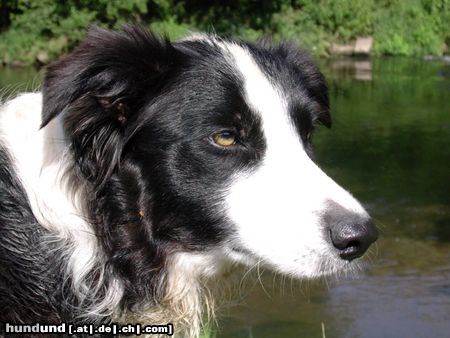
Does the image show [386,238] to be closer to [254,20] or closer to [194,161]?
[194,161]

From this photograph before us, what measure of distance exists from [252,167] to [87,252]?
2.51ft

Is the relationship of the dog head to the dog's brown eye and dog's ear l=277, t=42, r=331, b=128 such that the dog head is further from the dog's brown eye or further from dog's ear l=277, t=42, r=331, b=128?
dog's ear l=277, t=42, r=331, b=128

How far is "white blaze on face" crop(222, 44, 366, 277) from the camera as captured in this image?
9.06ft

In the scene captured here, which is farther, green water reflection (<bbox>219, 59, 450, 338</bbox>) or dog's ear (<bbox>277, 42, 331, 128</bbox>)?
green water reflection (<bbox>219, 59, 450, 338</bbox>)

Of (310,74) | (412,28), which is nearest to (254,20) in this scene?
(412,28)

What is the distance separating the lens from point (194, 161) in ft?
9.73

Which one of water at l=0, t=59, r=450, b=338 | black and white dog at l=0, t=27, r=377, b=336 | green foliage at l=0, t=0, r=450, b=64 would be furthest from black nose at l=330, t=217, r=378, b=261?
green foliage at l=0, t=0, r=450, b=64

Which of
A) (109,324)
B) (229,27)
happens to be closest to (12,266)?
(109,324)

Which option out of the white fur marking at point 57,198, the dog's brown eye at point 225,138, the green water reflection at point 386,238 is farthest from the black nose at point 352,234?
the green water reflection at point 386,238

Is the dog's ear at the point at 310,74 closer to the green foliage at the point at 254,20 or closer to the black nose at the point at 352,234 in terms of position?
the black nose at the point at 352,234

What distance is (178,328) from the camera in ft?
10.8

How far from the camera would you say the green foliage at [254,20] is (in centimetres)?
2334

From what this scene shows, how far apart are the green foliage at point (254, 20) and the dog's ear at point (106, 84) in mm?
20759

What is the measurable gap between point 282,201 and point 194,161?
429mm
